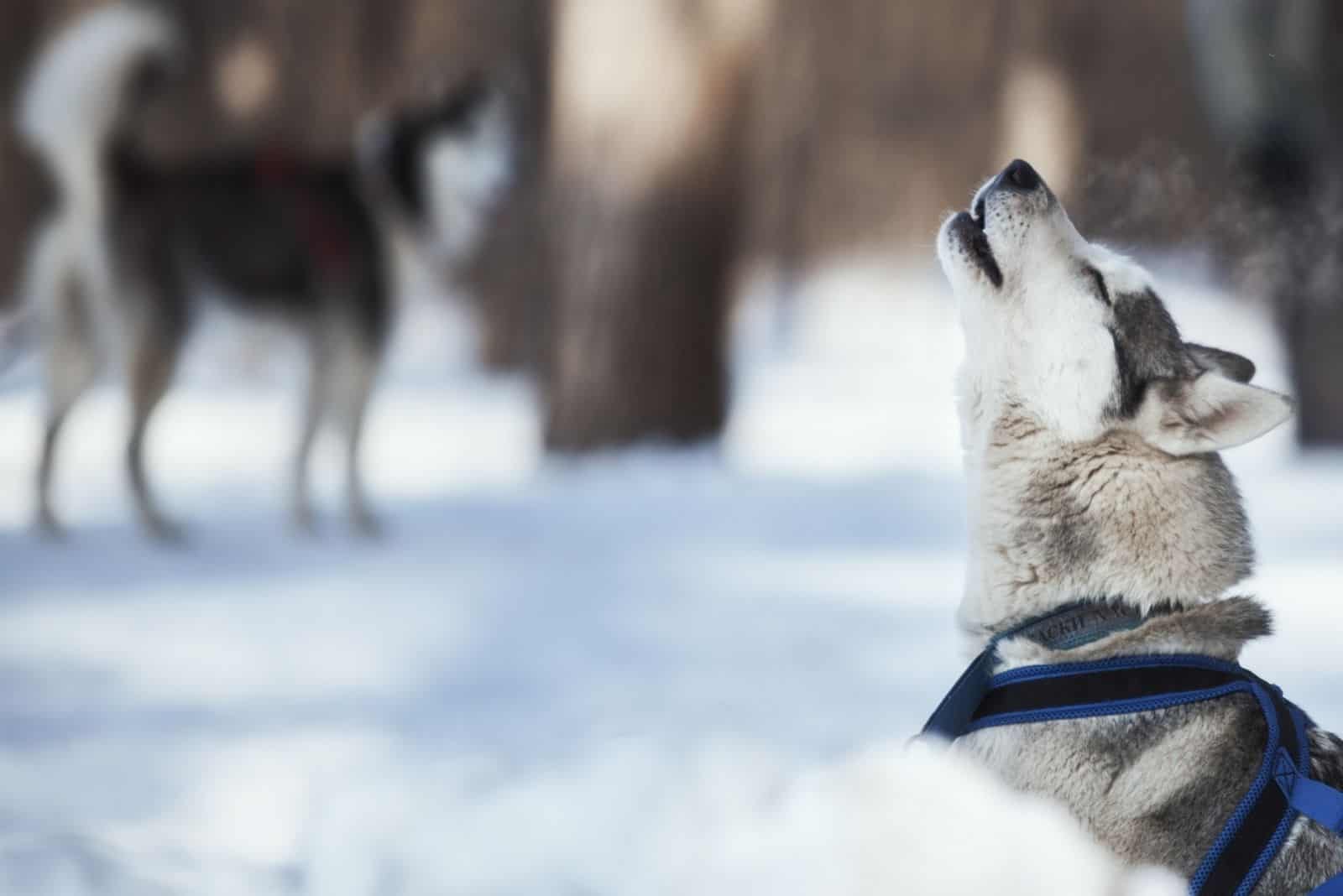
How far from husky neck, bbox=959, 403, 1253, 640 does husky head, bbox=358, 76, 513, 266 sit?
4.37m

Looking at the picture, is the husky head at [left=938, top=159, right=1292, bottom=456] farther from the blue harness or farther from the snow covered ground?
the snow covered ground

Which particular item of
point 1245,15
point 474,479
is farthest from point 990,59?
point 474,479

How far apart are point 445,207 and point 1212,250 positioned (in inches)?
197

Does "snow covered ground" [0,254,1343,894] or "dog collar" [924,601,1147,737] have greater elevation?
"dog collar" [924,601,1147,737]

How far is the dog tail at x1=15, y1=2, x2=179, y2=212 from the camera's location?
206 inches

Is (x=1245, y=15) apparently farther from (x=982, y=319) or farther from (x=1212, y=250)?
(x=982, y=319)

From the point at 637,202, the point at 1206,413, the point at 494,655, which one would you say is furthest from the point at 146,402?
the point at 1206,413

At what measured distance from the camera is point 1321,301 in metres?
6.69

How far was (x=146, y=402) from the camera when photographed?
17.7 ft

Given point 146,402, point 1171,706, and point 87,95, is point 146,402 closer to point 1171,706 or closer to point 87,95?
point 87,95

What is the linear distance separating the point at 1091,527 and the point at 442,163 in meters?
4.66

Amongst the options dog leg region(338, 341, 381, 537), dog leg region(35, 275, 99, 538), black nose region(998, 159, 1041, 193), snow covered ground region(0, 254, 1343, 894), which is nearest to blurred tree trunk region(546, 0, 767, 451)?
snow covered ground region(0, 254, 1343, 894)

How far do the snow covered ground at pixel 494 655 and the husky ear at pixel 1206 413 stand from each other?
66 cm

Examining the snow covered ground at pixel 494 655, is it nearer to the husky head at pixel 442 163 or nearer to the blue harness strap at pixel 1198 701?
the blue harness strap at pixel 1198 701
